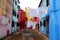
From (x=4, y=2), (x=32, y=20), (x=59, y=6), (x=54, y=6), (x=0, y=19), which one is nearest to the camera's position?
(x=59, y=6)

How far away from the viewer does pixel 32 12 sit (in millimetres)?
9820

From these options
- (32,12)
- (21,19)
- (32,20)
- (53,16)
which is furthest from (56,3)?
(32,20)

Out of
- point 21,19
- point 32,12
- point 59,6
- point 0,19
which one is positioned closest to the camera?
point 59,6

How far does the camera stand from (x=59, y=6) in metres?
5.96

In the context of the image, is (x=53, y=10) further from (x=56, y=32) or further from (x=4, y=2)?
(x=4, y=2)

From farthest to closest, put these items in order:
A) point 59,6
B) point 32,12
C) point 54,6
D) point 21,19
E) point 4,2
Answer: point 21,19, point 4,2, point 32,12, point 54,6, point 59,6

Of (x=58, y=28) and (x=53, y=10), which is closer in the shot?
(x=58, y=28)

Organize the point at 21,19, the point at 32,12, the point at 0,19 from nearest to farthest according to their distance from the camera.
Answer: the point at 32,12 → the point at 0,19 → the point at 21,19

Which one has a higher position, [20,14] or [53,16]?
[20,14]

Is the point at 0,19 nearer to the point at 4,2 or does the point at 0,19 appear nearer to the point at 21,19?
the point at 4,2

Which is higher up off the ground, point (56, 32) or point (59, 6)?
point (59, 6)

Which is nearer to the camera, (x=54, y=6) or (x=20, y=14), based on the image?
(x=54, y=6)

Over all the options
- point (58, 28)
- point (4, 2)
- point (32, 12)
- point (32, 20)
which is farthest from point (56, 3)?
point (32, 20)

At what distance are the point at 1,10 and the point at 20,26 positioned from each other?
27455mm
